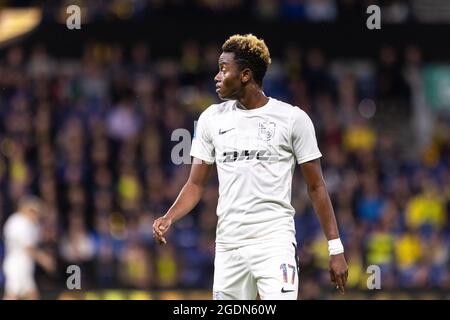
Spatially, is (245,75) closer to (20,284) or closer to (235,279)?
(235,279)

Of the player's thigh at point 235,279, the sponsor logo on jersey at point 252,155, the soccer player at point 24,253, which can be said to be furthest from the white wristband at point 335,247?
the soccer player at point 24,253

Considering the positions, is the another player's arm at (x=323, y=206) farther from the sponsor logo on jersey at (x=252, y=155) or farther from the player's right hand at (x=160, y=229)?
the player's right hand at (x=160, y=229)

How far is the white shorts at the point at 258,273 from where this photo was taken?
24.0ft

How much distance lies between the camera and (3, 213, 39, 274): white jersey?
50.4 feet

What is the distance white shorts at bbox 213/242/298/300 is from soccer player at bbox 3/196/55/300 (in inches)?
318

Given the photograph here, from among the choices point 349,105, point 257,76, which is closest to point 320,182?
point 257,76

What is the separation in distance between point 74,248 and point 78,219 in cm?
51

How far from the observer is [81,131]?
677 inches

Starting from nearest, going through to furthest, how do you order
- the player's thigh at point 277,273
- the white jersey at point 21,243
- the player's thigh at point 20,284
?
the player's thigh at point 277,273
the player's thigh at point 20,284
the white jersey at point 21,243

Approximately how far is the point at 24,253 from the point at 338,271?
28.7 feet

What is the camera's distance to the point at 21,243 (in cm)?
1543

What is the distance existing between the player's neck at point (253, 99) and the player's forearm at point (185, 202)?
64 cm

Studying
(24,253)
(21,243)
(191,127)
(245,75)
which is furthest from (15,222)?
(245,75)
